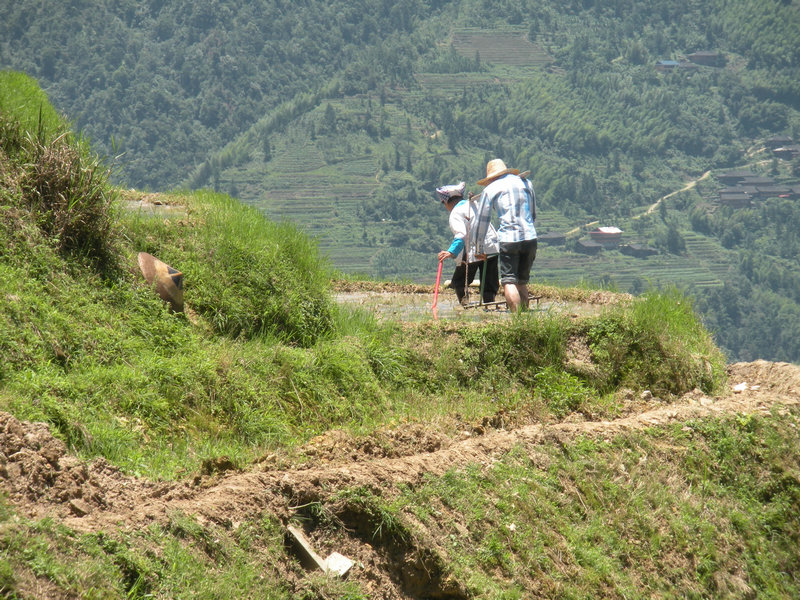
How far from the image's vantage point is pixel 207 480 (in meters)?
5.06

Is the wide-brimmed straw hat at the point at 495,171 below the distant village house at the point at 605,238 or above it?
above

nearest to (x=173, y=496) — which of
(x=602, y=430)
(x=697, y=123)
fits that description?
(x=602, y=430)

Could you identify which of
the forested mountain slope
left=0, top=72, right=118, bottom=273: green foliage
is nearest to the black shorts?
left=0, top=72, right=118, bottom=273: green foliage

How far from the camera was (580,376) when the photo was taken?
8.68 m

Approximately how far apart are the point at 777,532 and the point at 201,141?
108 m

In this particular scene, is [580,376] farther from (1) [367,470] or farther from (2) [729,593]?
(1) [367,470]

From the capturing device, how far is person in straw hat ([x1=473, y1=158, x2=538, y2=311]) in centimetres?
936

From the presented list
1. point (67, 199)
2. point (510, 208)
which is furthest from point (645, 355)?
point (67, 199)

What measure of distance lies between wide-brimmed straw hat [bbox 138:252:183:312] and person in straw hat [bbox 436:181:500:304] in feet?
10.6

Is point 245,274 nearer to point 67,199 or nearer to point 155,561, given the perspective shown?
point 67,199

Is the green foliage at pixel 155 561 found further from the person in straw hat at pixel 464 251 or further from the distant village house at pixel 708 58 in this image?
the distant village house at pixel 708 58

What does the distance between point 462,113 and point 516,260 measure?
12151 cm

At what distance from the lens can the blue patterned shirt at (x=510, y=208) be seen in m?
9.37

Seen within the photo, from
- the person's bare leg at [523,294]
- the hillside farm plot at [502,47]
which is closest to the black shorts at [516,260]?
the person's bare leg at [523,294]
